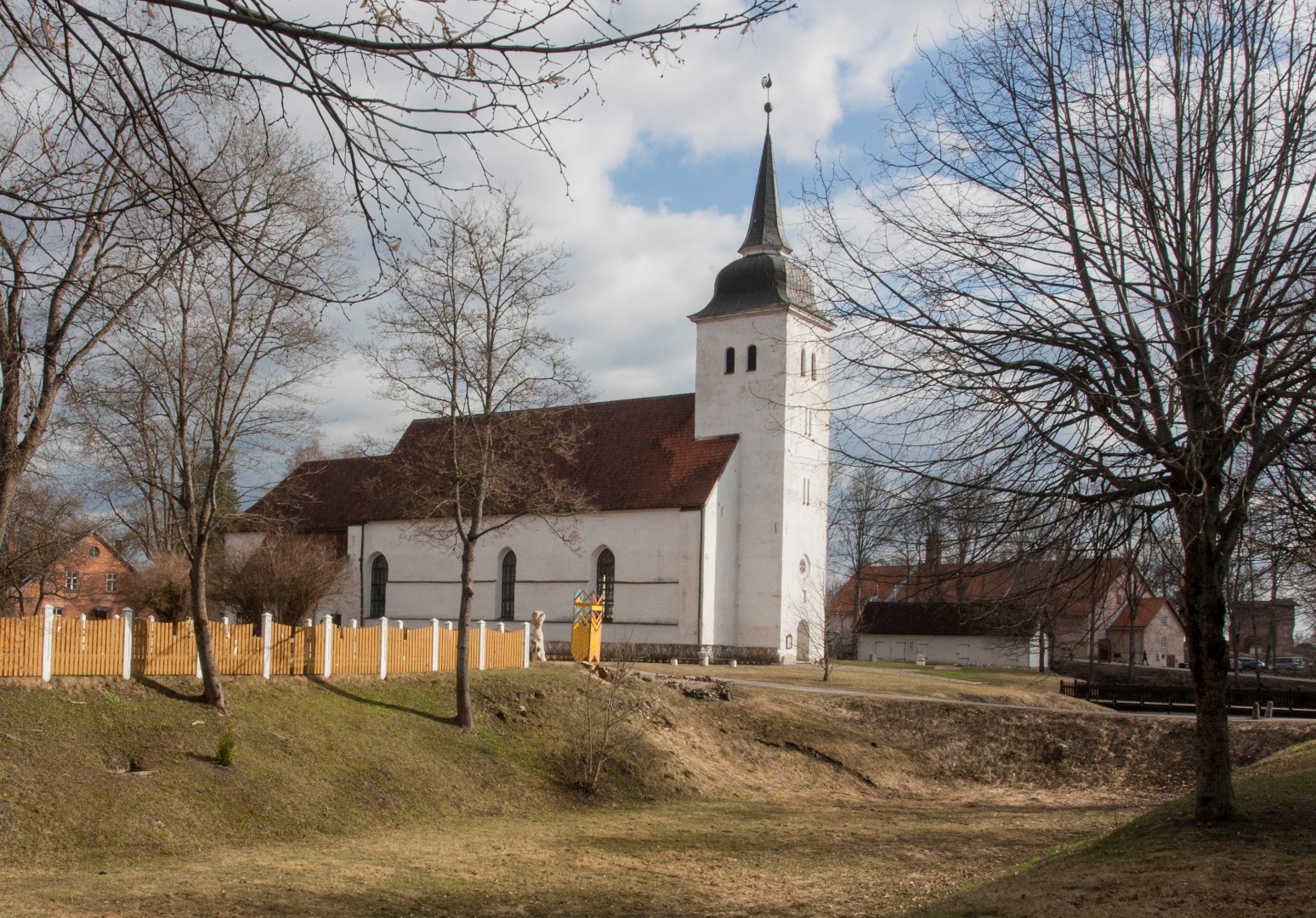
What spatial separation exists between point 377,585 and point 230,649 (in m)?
31.0

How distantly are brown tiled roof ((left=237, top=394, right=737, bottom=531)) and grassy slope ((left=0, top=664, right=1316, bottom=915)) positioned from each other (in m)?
16.5

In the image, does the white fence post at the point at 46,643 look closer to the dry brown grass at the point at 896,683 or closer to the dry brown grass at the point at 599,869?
the dry brown grass at the point at 599,869

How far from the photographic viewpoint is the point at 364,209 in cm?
533

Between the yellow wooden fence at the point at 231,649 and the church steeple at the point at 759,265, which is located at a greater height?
the church steeple at the point at 759,265

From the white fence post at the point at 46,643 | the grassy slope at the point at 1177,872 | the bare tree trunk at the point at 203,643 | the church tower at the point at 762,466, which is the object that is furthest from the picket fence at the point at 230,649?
the church tower at the point at 762,466

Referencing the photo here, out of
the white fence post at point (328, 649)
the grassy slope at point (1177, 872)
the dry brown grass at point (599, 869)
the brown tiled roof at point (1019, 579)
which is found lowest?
the dry brown grass at point (599, 869)

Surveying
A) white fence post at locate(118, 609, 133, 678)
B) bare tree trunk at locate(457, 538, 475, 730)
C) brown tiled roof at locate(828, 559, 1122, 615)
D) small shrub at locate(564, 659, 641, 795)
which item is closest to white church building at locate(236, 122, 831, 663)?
small shrub at locate(564, 659, 641, 795)

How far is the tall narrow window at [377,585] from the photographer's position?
161 feet

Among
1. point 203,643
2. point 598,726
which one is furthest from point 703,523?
point 203,643

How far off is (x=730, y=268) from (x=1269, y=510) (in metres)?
35.8

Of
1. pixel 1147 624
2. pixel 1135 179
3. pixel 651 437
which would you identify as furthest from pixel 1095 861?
pixel 1147 624

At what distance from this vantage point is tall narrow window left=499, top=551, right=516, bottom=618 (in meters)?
46.0

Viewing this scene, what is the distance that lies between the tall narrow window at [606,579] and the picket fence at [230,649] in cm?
1760

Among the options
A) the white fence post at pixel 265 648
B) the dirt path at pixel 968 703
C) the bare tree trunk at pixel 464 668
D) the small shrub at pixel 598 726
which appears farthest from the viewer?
the dirt path at pixel 968 703
